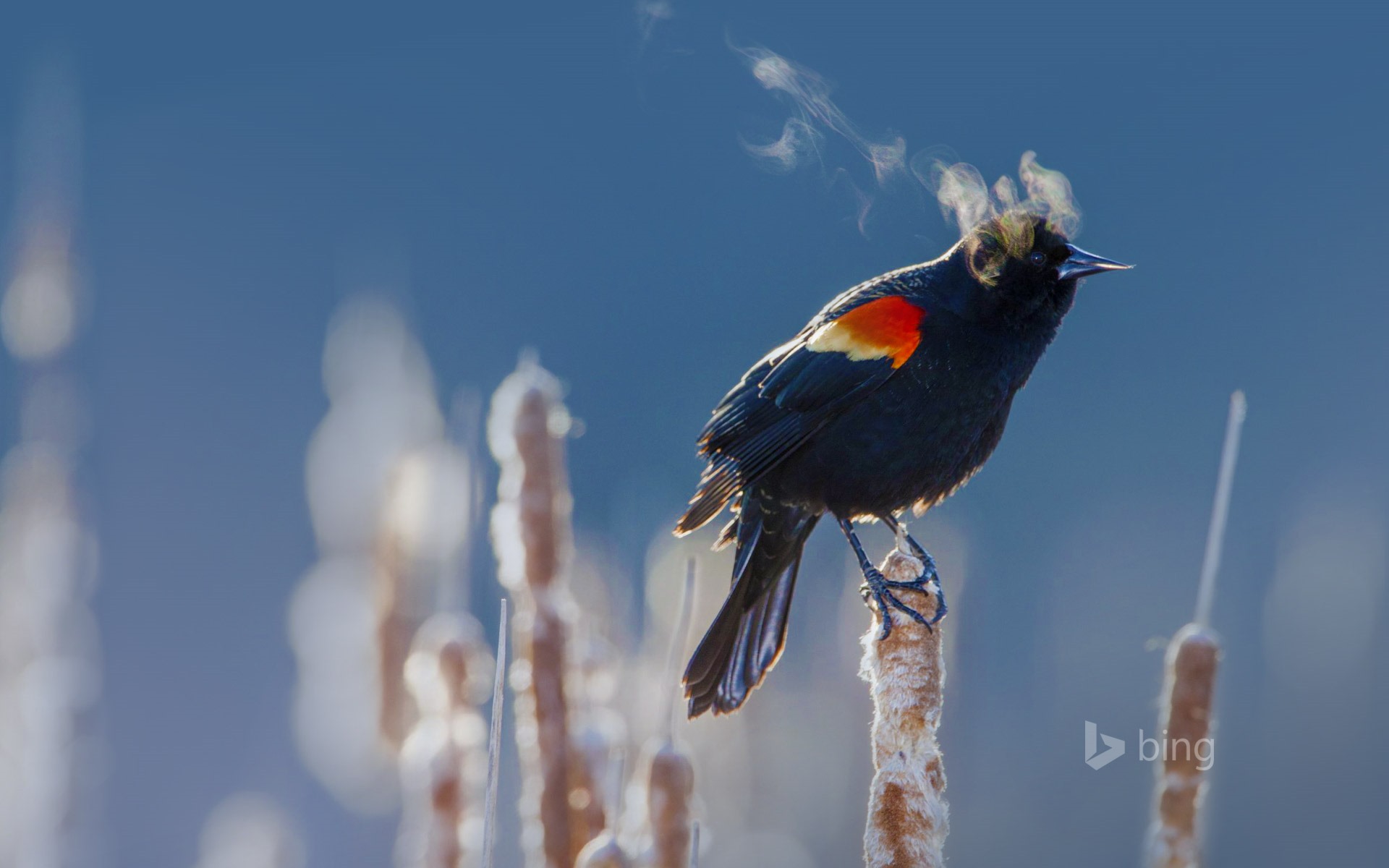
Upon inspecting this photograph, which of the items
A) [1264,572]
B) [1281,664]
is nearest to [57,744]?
[1281,664]

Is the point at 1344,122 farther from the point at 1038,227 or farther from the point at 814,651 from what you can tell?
the point at 1038,227

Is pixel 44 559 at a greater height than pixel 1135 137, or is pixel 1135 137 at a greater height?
pixel 1135 137

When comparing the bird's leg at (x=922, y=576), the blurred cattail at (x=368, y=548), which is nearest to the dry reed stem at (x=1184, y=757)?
the bird's leg at (x=922, y=576)

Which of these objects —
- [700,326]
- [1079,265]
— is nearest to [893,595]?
[1079,265]

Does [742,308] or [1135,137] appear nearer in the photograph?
[742,308]

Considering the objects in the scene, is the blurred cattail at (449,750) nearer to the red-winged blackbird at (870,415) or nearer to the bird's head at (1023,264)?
the red-winged blackbird at (870,415)

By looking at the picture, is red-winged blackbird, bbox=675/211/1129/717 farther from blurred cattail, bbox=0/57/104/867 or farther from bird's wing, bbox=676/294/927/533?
blurred cattail, bbox=0/57/104/867

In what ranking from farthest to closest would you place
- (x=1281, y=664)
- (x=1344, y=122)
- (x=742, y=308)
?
(x=1344, y=122) → (x=742, y=308) → (x=1281, y=664)
